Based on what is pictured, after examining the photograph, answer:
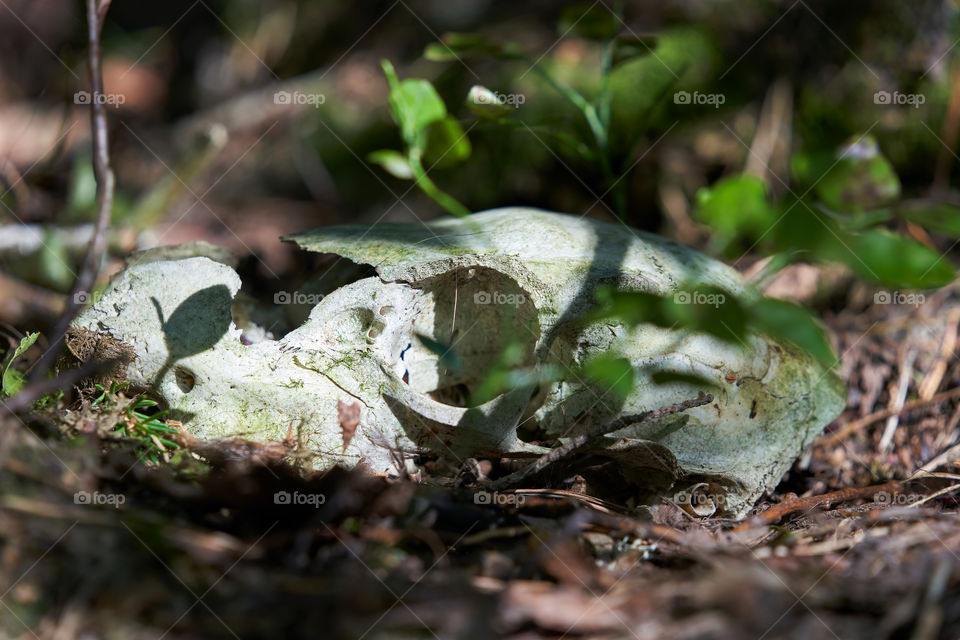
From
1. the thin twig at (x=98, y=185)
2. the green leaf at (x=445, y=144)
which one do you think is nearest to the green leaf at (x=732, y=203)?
the green leaf at (x=445, y=144)

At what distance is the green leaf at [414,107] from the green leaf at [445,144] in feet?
0.13

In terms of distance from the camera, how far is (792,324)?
1.26m

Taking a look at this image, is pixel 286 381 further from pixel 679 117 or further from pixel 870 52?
pixel 870 52

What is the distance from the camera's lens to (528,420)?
212 cm

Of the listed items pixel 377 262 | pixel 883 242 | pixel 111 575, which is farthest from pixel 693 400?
pixel 111 575

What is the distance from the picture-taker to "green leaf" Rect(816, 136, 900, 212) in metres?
2.70

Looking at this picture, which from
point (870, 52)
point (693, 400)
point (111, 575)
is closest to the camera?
point (111, 575)

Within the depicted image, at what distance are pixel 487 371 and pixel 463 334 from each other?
14cm

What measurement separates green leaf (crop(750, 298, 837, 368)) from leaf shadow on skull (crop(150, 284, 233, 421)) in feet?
4.63

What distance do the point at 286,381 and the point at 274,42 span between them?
5.11m

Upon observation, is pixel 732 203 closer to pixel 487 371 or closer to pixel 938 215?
pixel 938 215

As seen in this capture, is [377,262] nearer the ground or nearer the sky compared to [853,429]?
nearer the sky

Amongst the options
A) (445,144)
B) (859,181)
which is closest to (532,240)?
(445,144)

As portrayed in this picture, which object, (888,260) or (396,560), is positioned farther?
(396,560)
